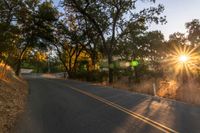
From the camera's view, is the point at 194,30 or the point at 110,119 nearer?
the point at 110,119

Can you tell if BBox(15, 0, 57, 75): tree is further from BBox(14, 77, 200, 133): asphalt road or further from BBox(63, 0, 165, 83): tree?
BBox(14, 77, 200, 133): asphalt road

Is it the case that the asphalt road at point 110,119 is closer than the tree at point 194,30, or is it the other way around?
the asphalt road at point 110,119

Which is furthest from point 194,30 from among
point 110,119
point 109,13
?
point 110,119

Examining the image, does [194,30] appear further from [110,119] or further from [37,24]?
[110,119]

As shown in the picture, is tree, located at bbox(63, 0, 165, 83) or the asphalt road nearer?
the asphalt road

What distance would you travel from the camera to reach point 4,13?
1622 inches

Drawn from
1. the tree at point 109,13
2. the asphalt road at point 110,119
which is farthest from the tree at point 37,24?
the asphalt road at point 110,119

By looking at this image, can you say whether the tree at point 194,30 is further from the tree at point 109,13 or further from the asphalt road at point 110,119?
the asphalt road at point 110,119

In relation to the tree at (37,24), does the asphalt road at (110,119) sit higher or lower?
lower

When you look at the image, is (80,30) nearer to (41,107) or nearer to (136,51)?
(136,51)

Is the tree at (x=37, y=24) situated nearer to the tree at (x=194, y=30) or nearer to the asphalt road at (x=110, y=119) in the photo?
the tree at (x=194, y=30)

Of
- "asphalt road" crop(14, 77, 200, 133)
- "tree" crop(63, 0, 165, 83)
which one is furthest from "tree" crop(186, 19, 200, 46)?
"asphalt road" crop(14, 77, 200, 133)

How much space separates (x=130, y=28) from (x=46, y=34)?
840 inches

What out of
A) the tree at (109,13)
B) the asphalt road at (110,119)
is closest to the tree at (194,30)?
the tree at (109,13)
